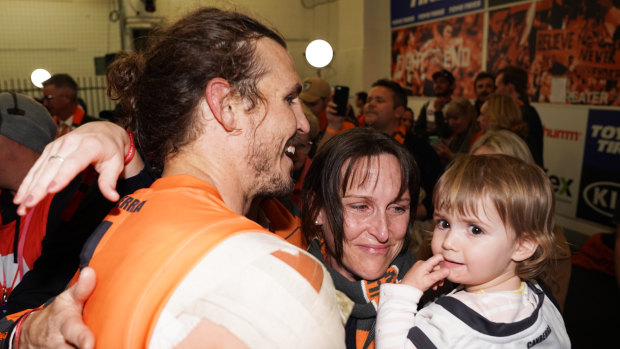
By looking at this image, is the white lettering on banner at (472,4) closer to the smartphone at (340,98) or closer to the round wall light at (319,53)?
the round wall light at (319,53)

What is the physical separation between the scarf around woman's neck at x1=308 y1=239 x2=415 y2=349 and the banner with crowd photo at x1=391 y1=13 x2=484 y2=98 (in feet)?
21.8

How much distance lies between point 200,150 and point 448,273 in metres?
0.91

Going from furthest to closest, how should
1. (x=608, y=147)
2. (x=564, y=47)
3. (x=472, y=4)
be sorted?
(x=472, y=4), (x=564, y=47), (x=608, y=147)

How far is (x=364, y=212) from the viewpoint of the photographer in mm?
1745

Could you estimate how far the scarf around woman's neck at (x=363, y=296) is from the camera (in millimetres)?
1560

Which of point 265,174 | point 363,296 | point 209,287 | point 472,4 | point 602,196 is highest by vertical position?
point 472,4

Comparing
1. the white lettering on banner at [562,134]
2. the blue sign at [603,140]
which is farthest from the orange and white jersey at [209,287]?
the white lettering on banner at [562,134]

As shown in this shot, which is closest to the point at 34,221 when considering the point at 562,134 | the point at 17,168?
the point at 17,168

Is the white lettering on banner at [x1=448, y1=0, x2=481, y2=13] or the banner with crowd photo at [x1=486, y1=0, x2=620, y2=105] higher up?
the white lettering on banner at [x1=448, y1=0, x2=481, y2=13]

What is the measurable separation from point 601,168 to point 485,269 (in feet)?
16.7

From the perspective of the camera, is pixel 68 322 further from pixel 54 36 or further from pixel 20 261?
pixel 54 36

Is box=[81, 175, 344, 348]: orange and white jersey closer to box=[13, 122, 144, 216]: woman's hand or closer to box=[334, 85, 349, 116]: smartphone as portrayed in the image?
box=[13, 122, 144, 216]: woman's hand

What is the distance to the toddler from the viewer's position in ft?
4.44

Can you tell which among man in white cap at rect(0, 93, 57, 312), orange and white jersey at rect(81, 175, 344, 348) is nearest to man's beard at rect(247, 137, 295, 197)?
orange and white jersey at rect(81, 175, 344, 348)
